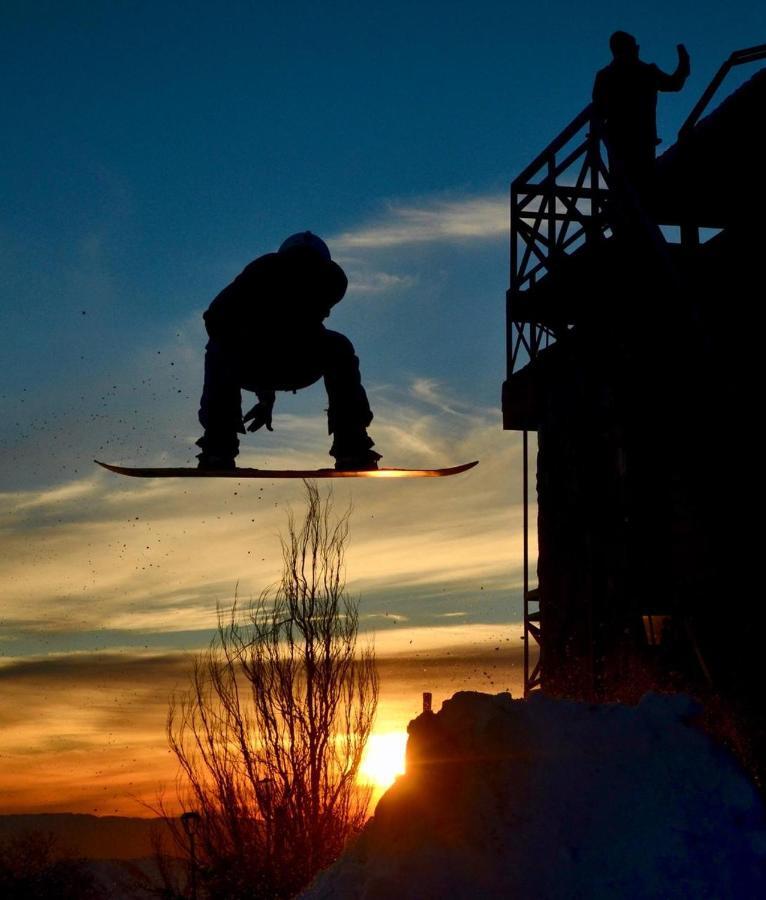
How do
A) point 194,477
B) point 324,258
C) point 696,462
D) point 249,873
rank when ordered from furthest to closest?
point 249,873, point 696,462, point 194,477, point 324,258

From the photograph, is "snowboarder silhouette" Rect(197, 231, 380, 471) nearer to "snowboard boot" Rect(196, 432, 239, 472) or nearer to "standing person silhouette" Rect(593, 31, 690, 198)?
"snowboard boot" Rect(196, 432, 239, 472)

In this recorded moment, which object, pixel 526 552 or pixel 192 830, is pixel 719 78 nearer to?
pixel 526 552

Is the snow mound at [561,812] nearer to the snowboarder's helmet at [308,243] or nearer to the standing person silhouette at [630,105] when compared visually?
the snowboarder's helmet at [308,243]

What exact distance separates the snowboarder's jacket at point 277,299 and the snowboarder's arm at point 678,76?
9773 millimetres

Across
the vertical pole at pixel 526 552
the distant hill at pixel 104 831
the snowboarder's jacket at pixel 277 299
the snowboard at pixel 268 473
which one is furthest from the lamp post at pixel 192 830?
the distant hill at pixel 104 831

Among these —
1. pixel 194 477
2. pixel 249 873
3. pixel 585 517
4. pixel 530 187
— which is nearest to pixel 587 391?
pixel 585 517

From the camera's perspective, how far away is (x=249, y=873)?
2417 centimetres

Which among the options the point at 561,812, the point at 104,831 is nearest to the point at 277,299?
the point at 561,812

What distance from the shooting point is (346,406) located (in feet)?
26.0

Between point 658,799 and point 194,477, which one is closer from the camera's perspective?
point 658,799

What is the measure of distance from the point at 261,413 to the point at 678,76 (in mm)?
9537

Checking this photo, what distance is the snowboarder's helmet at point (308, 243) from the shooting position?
6316 mm

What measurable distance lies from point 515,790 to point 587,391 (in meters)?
9.89

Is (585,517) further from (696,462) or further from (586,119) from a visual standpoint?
(586,119)
